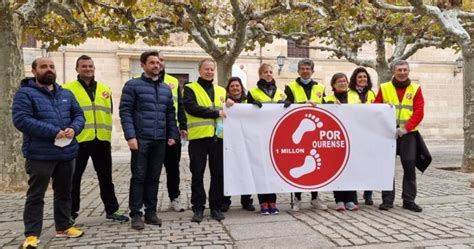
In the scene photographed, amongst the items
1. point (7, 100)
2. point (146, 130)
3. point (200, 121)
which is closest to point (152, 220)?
point (146, 130)

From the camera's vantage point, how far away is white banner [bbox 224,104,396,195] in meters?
5.61

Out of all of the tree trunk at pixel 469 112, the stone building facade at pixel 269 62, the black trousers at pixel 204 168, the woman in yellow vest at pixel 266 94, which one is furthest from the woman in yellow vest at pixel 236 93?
the stone building facade at pixel 269 62

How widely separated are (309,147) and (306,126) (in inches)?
10.8

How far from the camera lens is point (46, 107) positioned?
4.42 m

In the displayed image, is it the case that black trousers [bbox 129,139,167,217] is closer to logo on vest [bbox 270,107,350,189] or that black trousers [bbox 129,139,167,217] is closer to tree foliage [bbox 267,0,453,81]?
logo on vest [bbox 270,107,350,189]

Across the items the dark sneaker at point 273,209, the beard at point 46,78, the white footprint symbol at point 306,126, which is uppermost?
the beard at point 46,78

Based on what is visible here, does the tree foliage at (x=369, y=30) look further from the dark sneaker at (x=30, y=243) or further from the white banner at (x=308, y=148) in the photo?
the dark sneaker at (x=30, y=243)

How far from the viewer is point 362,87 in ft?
20.4

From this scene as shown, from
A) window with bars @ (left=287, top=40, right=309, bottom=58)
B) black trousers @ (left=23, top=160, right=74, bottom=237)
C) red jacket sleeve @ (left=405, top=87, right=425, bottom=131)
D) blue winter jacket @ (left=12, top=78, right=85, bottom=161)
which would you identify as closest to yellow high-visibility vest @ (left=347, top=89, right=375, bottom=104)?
red jacket sleeve @ (left=405, top=87, right=425, bottom=131)

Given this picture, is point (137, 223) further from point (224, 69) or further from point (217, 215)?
point (224, 69)

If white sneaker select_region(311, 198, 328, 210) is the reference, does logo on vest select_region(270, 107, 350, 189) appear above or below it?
above

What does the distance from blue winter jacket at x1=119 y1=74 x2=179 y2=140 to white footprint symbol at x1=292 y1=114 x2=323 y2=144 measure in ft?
5.47

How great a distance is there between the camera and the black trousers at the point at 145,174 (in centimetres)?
510

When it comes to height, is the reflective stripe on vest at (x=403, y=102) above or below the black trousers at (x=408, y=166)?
above
